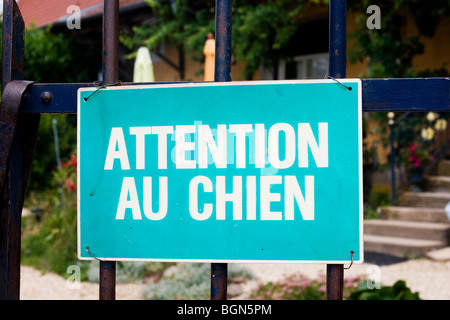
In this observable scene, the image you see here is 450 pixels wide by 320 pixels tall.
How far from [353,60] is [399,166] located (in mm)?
1770

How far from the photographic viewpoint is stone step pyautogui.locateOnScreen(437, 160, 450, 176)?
775 cm

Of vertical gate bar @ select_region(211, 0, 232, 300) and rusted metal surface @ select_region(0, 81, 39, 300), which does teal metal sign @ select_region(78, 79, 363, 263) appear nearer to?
vertical gate bar @ select_region(211, 0, 232, 300)

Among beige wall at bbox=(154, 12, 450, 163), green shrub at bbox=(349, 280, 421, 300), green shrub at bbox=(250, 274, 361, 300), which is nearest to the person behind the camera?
green shrub at bbox=(349, 280, 421, 300)

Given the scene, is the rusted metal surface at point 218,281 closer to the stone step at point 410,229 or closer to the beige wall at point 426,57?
the stone step at point 410,229

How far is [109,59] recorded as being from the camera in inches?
66.0

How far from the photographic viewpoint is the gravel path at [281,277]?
485 centimetres

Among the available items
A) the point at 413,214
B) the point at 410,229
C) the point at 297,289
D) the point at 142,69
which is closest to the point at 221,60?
the point at 297,289

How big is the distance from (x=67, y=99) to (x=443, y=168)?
23.4 feet

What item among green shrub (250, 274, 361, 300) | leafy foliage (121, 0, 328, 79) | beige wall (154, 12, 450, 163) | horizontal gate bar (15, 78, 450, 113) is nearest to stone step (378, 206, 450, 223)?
beige wall (154, 12, 450, 163)

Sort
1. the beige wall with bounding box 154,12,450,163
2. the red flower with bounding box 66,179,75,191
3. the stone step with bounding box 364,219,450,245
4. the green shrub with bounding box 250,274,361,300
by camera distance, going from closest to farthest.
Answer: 1. the green shrub with bounding box 250,274,361,300
2. the stone step with bounding box 364,219,450,245
3. the red flower with bounding box 66,179,75,191
4. the beige wall with bounding box 154,12,450,163

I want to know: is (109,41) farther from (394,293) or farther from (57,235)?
(57,235)

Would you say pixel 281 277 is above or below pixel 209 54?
below

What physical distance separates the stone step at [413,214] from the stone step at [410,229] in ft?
0.38

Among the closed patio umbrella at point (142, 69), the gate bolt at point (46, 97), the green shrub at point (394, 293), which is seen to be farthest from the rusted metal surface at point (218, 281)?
the closed patio umbrella at point (142, 69)
